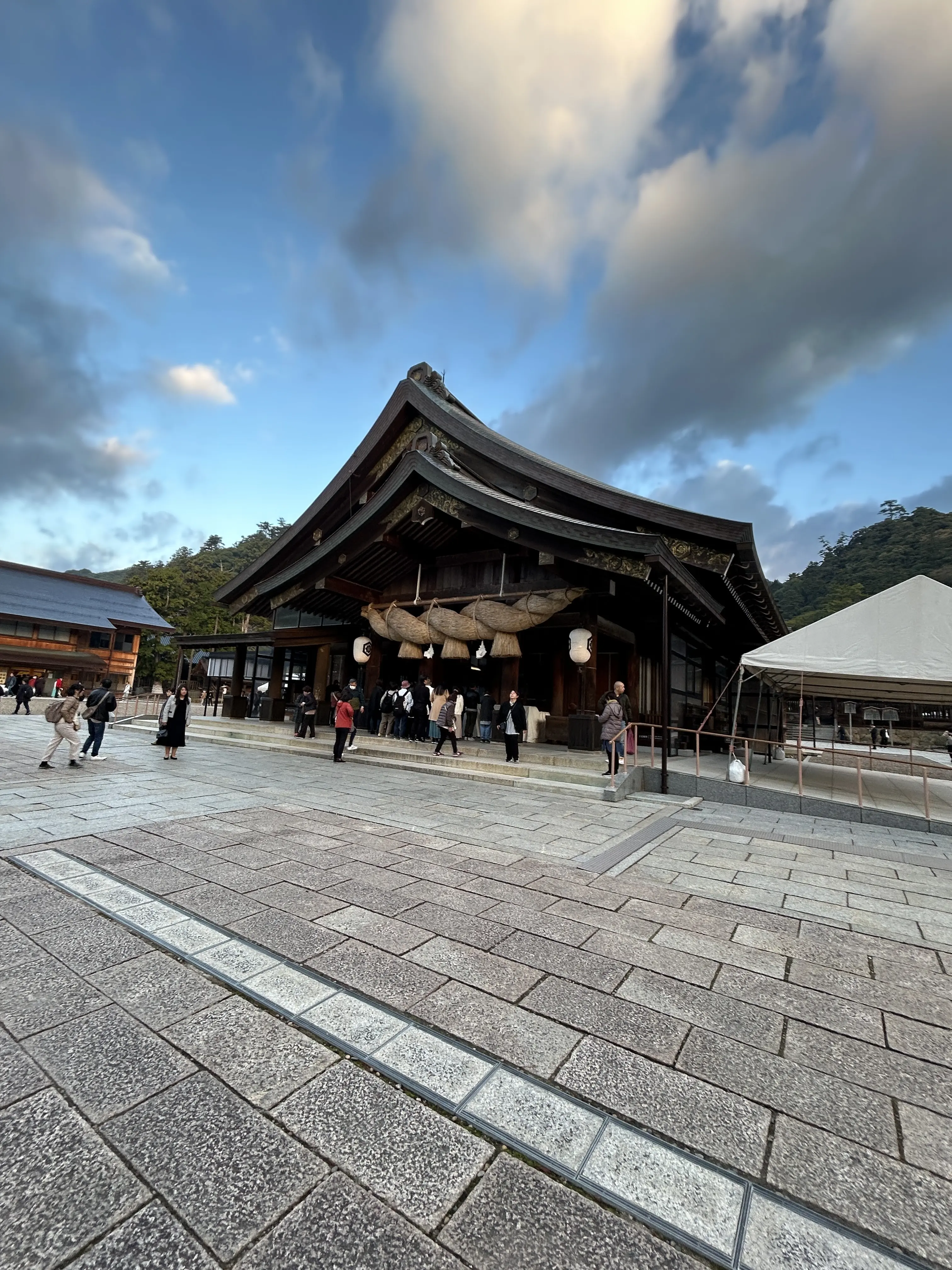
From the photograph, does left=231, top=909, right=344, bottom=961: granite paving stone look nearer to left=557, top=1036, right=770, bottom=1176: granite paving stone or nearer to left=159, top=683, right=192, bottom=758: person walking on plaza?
left=557, top=1036, right=770, bottom=1176: granite paving stone

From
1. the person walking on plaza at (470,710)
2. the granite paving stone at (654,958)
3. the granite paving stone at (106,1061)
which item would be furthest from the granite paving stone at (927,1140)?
the person walking on plaza at (470,710)

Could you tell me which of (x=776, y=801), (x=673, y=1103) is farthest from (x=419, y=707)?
(x=673, y=1103)

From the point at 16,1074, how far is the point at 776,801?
8881 mm

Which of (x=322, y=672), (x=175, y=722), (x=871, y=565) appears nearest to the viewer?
(x=175, y=722)

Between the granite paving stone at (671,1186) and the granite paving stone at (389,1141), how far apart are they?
36cm

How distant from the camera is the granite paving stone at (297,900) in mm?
3285

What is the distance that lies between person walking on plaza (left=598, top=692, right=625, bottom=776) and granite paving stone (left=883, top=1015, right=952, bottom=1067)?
534cm

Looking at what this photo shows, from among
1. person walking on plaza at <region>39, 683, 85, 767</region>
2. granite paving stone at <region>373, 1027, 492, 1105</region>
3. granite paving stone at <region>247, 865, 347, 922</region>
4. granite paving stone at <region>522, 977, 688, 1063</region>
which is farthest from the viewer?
person walking on plaza at <region>39, 683, 85, 767</region>

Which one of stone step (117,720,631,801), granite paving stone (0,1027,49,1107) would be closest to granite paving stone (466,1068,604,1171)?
granite paving stone (0,1027,49,1107)

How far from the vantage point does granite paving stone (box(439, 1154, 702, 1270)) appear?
4.29 ft

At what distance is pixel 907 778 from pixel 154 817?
17230 mm

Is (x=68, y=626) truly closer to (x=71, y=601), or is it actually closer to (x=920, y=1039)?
(x=71, y=601)

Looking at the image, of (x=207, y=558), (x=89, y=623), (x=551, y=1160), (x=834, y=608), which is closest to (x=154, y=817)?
(x=551, y=1160)

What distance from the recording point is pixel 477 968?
271 cm
